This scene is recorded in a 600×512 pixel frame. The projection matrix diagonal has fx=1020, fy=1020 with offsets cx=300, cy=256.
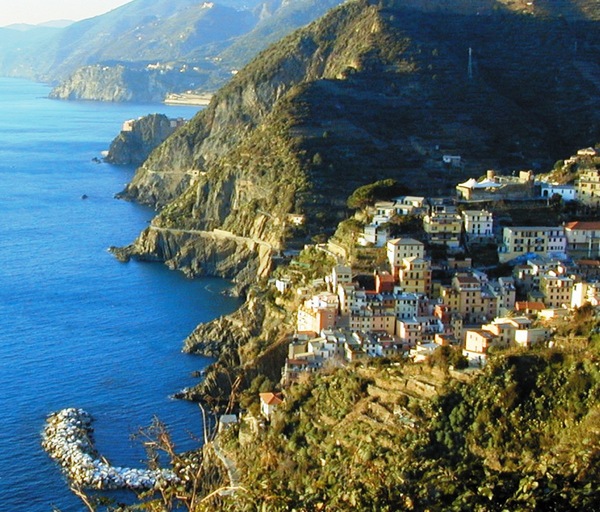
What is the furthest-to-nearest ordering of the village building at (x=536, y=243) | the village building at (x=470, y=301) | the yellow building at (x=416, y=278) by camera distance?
the village building at (x=536, y=243)
the yellow building at (x=416, y=278)
the village building at (x=470, y=301)

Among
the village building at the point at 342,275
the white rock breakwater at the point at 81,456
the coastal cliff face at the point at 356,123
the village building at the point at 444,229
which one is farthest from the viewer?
the coastal cliff face at the point at 356,123

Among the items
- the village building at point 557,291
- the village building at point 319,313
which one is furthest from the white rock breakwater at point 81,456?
the village building at point 557,291

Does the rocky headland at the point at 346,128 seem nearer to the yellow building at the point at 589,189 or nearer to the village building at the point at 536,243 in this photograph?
the village building at the point at 536,243

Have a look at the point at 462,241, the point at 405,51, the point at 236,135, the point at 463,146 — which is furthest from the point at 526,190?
the point at 236,135

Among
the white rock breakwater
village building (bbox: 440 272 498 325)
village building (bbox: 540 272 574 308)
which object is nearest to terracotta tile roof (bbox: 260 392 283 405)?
the white rock breakwater

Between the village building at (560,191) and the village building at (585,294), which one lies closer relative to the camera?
the village building at (585,294)

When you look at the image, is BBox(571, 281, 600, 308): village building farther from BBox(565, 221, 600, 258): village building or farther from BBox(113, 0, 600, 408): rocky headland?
BBox(113, 0, 600, 408): rocky headland

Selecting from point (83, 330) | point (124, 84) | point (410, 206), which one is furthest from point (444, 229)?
point (124, 84)
